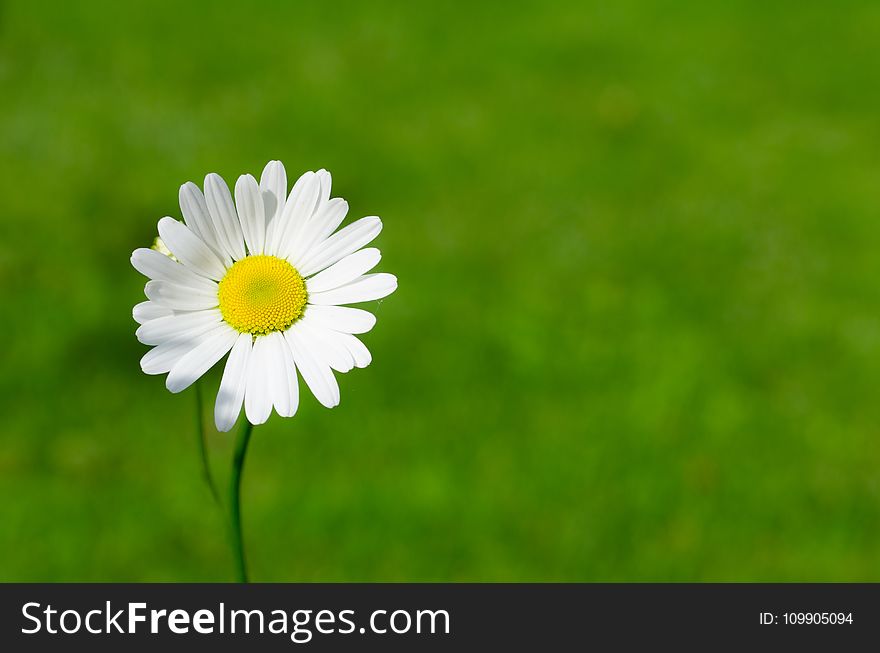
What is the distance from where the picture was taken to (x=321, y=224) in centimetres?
94

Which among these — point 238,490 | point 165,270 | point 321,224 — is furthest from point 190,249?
point 238,490

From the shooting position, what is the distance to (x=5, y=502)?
96.9 inches

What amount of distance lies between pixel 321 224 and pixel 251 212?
0.07 meters

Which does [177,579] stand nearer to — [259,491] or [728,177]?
[259,491]

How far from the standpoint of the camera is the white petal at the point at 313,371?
2.94ft

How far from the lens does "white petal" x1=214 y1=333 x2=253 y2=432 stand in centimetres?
88

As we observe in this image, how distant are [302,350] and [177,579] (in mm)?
1656

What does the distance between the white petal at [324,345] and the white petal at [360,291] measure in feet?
0.09

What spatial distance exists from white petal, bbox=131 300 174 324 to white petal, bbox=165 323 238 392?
47mm

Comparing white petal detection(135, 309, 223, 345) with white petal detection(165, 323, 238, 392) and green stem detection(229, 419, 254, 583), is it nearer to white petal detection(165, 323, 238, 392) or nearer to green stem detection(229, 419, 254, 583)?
white petal detection(165, 323, 238, 392)

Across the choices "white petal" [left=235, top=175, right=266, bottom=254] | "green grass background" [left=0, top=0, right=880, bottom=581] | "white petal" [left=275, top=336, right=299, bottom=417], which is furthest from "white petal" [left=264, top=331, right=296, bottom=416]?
"green grass background" [left=0, top=0, right=880, bottom=581]

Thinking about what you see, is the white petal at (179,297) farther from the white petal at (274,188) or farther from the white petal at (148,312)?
the white petal at (274,188)

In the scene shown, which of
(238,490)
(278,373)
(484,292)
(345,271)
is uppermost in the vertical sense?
(484,292)

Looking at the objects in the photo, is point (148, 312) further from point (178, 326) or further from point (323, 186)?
point (323, 186)
